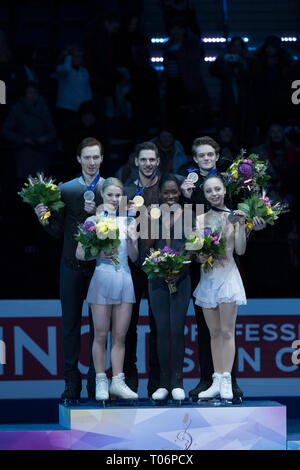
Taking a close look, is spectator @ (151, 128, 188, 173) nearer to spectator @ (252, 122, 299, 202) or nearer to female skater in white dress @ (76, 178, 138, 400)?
spectator @ (252, 122, 299, 202)

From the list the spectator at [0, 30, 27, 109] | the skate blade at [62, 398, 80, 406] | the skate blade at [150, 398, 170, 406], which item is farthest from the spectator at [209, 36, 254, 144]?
the skate blade at [62, 398, 80, 406]

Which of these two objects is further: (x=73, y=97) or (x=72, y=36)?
(x=72, y=36)

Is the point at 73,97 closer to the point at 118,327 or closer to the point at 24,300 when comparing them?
the point at 24,300

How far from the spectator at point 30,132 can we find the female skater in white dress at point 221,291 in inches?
120

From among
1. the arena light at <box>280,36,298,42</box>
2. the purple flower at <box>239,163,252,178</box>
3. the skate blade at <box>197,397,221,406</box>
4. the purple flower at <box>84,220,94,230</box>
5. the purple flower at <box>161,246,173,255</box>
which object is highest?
the arena light at <box>280,36,298,42</box>

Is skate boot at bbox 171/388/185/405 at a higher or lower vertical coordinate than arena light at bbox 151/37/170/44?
lower

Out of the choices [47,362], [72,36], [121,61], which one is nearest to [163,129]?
[121,61]

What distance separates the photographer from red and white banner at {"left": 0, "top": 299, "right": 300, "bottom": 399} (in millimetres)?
7508

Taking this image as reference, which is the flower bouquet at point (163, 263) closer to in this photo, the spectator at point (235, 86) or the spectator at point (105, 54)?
the spectator at point (235, 86)

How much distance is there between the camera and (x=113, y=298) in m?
6.15

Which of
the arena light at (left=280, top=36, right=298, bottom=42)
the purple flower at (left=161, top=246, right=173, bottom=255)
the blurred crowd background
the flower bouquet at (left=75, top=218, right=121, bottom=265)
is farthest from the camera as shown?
the arena light at (left=280, top=36, right=298, bottom=42)

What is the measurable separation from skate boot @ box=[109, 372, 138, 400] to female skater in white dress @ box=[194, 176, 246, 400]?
50 centimetres

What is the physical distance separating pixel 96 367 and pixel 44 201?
126 cm

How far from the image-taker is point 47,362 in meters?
7.52
